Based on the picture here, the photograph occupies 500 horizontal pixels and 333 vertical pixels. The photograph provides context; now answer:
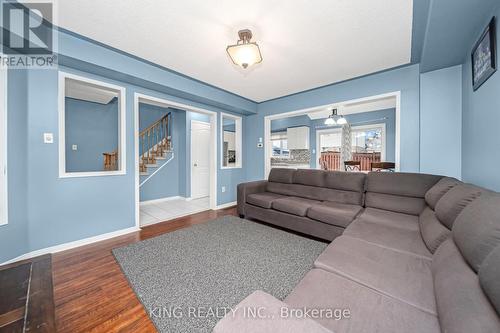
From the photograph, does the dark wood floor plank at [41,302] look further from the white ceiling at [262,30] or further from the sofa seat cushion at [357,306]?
the white ceiling at [262,30]

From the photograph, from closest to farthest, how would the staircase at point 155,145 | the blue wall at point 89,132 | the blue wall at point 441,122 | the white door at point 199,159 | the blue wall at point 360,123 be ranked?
the blue wall at point 441,122
the blue wall at point 89,132
the staircase at point 155,145
the white door at point 199,159
the blue wall at point 360,123

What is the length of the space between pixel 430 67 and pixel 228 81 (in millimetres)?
2955

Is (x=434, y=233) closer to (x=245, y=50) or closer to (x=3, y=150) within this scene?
(x=245, y=50)

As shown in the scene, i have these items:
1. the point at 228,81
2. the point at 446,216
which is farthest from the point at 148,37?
the point at 446,216

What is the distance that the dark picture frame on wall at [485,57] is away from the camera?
5.14 ft

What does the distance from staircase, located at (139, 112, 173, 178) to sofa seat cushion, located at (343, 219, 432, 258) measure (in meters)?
4.70

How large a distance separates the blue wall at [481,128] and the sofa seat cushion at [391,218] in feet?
2.18

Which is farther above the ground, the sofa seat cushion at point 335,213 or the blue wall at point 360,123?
the blue wall at point 360,123

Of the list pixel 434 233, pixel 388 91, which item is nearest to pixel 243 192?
pixel 434 233

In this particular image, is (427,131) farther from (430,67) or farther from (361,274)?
(361,274)

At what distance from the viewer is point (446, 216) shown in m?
1.39

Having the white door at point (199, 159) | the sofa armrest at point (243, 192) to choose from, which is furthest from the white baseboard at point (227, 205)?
the white door at point (199, 159)

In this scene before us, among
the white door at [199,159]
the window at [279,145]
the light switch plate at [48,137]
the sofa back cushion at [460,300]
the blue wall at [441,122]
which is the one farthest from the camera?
the window at [279,145]

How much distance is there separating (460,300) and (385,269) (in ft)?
1.69
